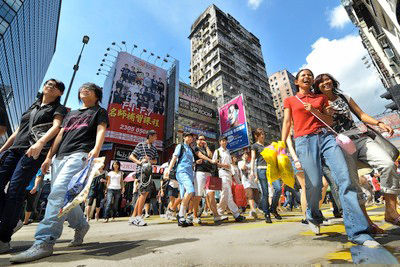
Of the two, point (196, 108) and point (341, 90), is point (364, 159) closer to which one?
point (341, 90)

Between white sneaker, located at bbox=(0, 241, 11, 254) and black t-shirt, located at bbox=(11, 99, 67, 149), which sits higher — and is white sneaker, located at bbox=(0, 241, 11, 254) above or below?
below

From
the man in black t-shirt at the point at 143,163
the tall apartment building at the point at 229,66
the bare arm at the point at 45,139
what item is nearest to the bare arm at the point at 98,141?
the bare arm at the point at 45,139

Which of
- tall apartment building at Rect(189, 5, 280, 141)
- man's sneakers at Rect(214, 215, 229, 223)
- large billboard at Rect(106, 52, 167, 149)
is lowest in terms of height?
man's sneakers at Rect(214, 215, 229, 223)

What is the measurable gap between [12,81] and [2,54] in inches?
526

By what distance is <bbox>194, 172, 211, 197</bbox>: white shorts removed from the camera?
472 cm

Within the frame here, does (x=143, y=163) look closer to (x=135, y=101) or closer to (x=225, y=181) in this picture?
(x=225, y=181)

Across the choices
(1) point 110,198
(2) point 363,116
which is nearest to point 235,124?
(1) point 110,198

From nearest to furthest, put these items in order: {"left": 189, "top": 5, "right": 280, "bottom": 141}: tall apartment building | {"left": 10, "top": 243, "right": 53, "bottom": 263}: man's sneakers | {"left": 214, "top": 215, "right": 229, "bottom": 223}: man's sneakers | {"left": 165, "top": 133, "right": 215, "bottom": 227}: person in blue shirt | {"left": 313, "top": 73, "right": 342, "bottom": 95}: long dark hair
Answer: {"left": 10, "top": 243, "right": 53, "bottom": 263}: man's sneakers < {"left": 313, "top": 73, "right": 342, "bottom": 95}: long dark hair < {"left": 165, "top": 133, "right": 215, "bottom": 227}: person in blue shirt < {"left": 214, "top": 215, "right": 229, "bottom": 223}: man's sneakers < {"left": 189, "top": 5, "right": 280, "bottom": 141}: tall apartment building

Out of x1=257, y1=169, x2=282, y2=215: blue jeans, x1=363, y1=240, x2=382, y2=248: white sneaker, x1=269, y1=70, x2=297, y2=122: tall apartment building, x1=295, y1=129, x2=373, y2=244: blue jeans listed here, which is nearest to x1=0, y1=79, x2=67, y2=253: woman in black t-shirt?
x1=295, y1=129, x2=373, y2=244: blue jeans

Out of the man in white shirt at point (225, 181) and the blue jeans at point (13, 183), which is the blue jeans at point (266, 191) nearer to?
the man in white shirt at point (225, 181)

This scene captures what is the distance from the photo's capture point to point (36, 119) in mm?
2652

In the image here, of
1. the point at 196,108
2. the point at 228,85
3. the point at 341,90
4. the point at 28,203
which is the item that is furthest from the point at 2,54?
the point at 341,90

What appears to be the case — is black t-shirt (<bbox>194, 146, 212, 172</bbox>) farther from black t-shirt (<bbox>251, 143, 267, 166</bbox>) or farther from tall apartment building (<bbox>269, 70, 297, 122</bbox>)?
tall apartment building (<bbox>269, 70, 297, 122</bbox>)

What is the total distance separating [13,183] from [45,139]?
0.67 metres
